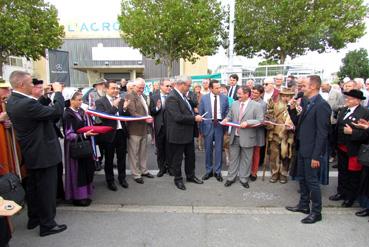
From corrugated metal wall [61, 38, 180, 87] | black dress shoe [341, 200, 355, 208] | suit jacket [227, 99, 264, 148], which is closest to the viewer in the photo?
black dress shoe [341, 200, 355, 208]

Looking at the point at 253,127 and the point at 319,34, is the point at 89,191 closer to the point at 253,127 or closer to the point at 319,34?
the point at 253,127

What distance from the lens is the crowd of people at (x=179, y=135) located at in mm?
3818

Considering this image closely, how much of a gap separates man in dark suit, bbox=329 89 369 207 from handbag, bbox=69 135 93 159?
3819 mm

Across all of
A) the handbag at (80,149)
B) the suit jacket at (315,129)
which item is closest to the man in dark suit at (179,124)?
the handbag at (80,149)

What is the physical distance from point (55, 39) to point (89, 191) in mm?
16340

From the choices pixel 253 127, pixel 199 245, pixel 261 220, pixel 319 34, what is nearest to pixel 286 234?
pixel 261 220

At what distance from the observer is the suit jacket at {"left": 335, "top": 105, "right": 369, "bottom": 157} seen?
4359mm

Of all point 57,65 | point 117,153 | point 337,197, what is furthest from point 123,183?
point 57,65

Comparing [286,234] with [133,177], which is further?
[133,177]

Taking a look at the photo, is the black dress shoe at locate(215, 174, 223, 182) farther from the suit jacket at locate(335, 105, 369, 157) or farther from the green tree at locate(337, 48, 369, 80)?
the green tree at locate(337, 48, 369, 80)

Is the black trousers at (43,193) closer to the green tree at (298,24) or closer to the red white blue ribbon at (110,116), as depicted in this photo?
the red white blue ribbon at (110,116)

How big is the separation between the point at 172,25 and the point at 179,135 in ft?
42.7

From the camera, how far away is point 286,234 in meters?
3.84

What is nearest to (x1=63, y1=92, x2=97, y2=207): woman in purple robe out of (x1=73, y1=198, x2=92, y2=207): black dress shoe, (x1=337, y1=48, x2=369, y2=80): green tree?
(x1=73, y1=198, x2=92, y2=207): black dress shoe
